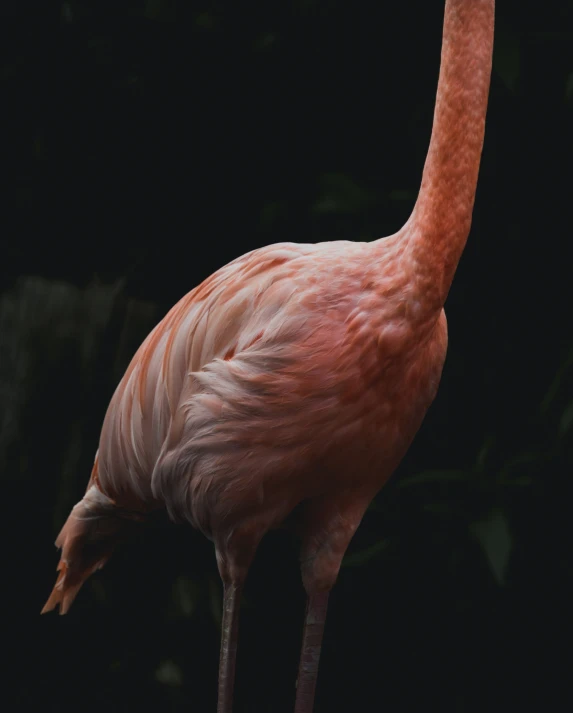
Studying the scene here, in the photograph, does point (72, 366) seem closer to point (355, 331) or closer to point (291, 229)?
point (291, 229)

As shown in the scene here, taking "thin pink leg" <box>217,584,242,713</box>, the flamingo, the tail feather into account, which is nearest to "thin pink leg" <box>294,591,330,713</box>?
the flamingo

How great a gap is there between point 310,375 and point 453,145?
43cm

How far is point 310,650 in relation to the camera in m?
2.35

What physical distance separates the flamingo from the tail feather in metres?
0.18

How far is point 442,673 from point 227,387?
130 centimetres

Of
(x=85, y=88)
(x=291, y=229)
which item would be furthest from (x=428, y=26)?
(x=85, y=88)

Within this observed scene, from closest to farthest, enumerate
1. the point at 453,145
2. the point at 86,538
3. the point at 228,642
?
the point at 453,145 → the point at 228,642 → the point at 86,538

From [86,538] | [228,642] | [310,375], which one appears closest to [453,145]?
Answer: [310,375]

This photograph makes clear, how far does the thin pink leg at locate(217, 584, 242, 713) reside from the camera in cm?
224

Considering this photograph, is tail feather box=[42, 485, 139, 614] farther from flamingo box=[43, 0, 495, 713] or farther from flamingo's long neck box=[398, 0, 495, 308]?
flamingo's long neck box=[398, 0, 495, 308]

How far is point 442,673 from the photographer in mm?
3051

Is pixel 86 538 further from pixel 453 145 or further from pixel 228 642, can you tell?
pixel 453 145

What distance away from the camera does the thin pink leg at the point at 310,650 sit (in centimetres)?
233

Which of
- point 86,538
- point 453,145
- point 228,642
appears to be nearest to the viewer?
Answer: point 453,145
